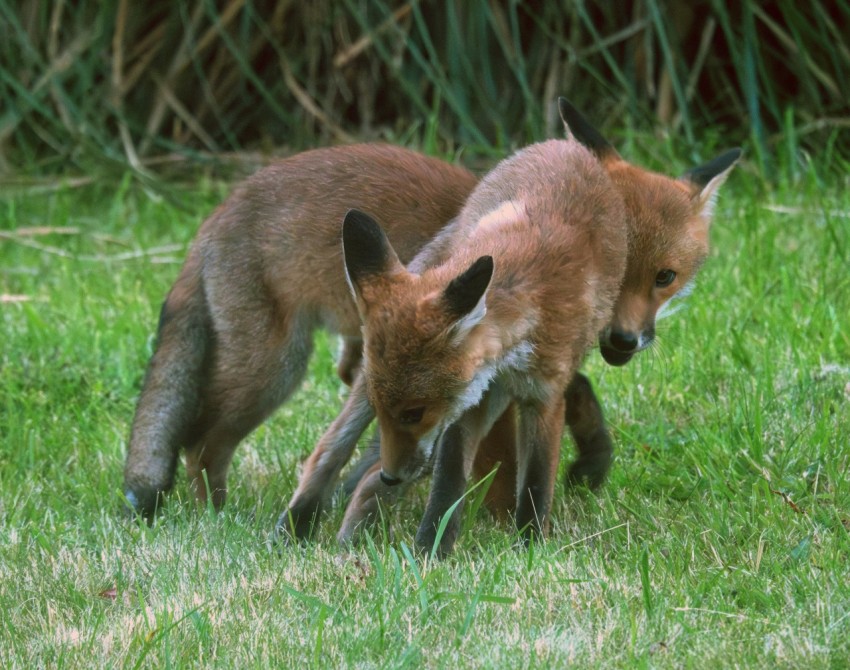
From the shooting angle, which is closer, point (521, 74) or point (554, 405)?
point (554, 405)

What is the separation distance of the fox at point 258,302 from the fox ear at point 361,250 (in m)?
0.87

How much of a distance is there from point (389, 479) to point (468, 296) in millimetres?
779

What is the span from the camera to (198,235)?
6.06 meters

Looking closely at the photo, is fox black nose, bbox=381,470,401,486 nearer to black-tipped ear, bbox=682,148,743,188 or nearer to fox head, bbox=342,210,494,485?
fox head, bbox=342,210,494,485

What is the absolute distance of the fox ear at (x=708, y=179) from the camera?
19.2 ft

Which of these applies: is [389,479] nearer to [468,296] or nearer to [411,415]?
[411,415]

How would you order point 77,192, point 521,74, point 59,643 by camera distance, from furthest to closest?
point 77,192, point 521,74, point 59,643

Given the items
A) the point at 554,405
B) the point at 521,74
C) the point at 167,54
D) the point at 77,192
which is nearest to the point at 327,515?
the point at 554,405

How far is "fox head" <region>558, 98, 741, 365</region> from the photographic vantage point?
5336mm

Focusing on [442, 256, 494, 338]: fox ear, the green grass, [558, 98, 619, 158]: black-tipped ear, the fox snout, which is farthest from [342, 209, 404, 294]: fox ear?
[558, 98, 619, 158]: black-tipped ear

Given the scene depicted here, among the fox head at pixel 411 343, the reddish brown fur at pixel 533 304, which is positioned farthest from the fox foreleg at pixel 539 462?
the fox head at pixel 411 343

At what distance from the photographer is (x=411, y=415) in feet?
15.1

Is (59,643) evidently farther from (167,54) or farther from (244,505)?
(167,54)

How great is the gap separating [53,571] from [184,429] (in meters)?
1.22
